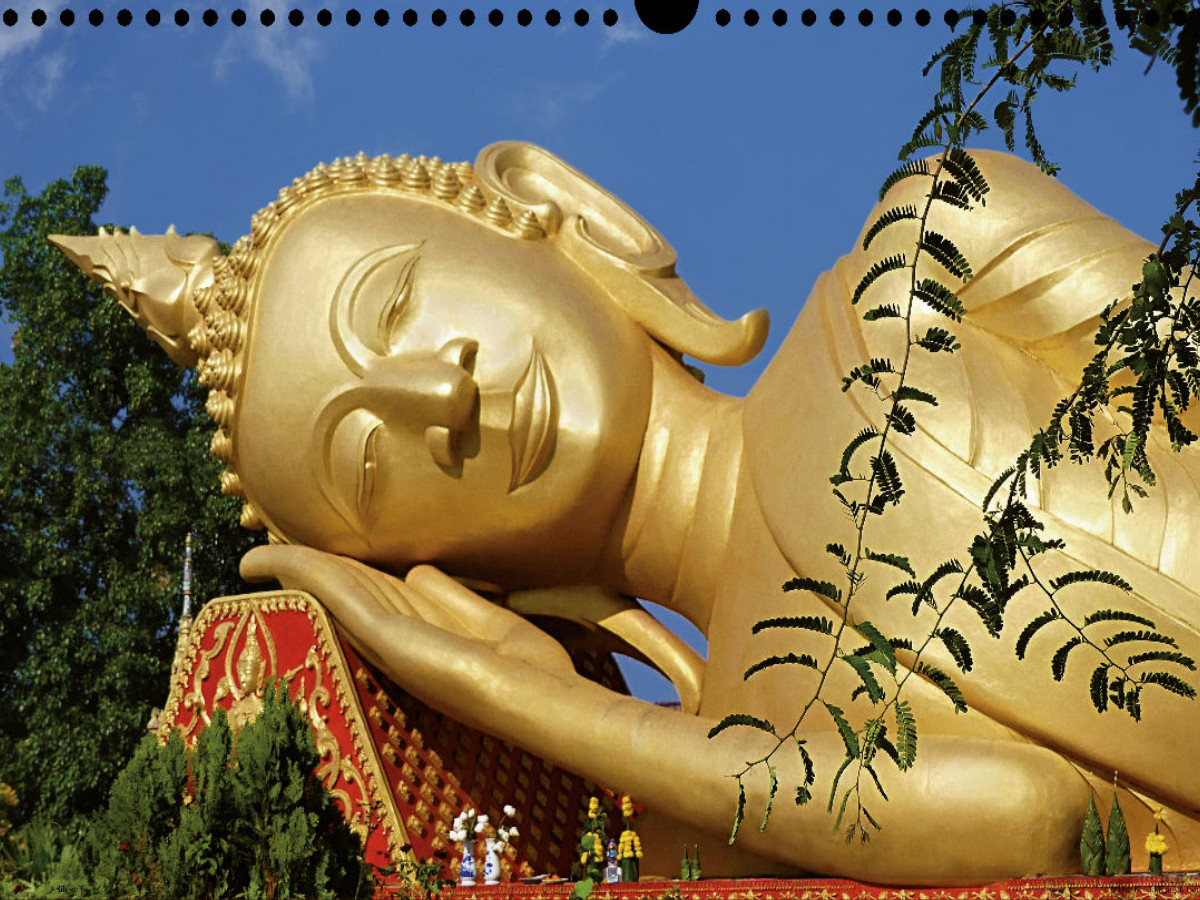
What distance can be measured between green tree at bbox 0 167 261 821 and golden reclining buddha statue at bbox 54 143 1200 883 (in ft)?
11.8

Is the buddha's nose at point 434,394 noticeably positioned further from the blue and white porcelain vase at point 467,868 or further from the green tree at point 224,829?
the blue and white porcelain vase at point 467,868

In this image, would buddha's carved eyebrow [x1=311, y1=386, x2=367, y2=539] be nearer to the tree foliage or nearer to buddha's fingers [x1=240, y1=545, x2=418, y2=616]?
buddha's fingers [x1=240, y1=545, x2=418, y2=616]

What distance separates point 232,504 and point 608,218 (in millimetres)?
4535

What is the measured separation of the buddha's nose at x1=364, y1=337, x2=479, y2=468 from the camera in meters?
5.04

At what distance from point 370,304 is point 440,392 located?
445 mm

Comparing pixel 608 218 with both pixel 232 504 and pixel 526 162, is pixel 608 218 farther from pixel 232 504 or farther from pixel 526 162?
pixel 232 504

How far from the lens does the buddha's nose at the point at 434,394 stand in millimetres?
5035

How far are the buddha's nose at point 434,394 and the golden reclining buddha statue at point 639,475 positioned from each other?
0.01m

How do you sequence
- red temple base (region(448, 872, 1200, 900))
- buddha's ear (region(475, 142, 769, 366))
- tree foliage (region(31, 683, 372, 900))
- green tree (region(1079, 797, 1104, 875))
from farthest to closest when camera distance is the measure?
buddha's ear (region(475, 142, 769, 366))
tree foliage (region(31, 683, 372, 900))
green tree (region(1079, 797, 1104, 875))
red temple base (region(448, 872, 1200, 900))

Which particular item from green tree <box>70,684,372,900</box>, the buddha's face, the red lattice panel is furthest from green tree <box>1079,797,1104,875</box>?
the red lattice panel

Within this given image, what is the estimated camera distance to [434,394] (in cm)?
503

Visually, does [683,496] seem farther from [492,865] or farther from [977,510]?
[492,865]

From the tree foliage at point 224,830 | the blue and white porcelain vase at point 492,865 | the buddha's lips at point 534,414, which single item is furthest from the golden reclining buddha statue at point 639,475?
the tree foliage at point 224,830

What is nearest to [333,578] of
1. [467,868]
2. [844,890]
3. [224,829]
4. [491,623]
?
[491,623]
